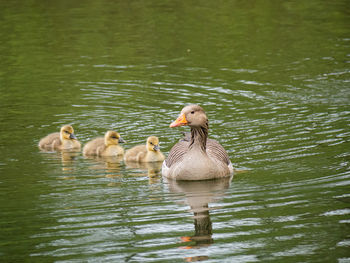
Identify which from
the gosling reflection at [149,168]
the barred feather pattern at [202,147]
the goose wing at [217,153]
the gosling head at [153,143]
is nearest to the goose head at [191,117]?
the barred feather pattern at [202,147]

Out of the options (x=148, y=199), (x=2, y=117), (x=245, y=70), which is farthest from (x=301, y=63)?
(x=148, y=199)

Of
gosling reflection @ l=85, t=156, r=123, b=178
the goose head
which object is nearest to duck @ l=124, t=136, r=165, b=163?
gosling reflection @ l=85, t=156, r=123, b=178

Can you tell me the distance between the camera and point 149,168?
12336 mm

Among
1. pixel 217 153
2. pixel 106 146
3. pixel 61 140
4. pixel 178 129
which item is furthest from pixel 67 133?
pixel 217 153

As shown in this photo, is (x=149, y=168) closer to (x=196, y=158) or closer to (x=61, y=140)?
(x=196, y=158)

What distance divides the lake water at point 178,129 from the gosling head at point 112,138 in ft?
1.38

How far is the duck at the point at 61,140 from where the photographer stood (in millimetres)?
13289

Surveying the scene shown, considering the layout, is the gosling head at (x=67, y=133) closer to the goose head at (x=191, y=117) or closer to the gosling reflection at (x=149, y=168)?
the gosling reflection at (x=149, y=168)

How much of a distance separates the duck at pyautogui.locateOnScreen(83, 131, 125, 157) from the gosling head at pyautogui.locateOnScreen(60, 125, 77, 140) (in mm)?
337

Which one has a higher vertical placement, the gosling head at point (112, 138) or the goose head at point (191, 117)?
the goose head at point (191, 117)

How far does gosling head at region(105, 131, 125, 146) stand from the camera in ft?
42.3

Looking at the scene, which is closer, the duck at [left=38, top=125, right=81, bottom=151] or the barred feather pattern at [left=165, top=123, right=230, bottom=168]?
the barred feather pattern at [left=165, top=123, right=230, bottom=168]

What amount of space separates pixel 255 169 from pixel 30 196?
3353 millimetres

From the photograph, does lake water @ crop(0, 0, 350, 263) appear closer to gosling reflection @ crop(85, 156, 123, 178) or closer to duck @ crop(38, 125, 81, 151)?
gosling reflection @ crop(85, 156, 123, 178)
